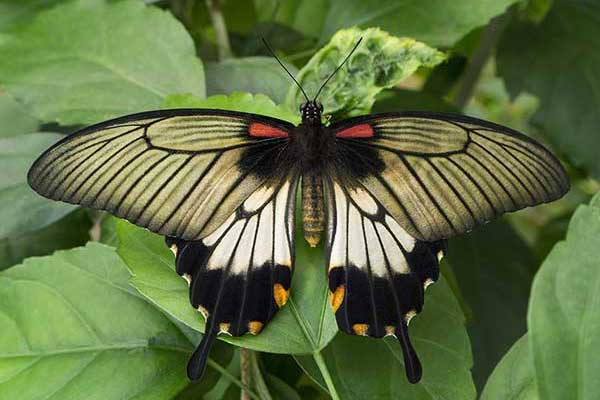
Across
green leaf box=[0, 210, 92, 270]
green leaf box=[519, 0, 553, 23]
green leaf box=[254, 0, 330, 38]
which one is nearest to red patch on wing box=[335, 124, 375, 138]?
green leaf box=[0, 210, 92, 270]

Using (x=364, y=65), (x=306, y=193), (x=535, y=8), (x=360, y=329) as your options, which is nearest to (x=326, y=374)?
(x=360, y=329)

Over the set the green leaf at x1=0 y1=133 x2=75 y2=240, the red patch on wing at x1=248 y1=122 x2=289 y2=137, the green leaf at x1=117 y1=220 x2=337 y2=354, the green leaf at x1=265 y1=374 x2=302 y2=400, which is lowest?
the green leaf at x1=265 y1=374 x2=302 y2=400

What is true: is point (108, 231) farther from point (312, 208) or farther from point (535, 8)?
point (535, 8)

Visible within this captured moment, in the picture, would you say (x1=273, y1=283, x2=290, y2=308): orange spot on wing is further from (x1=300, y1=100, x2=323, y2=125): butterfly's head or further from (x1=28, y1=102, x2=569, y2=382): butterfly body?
(x1=300, y1=100, x2=323, y2=125): butterfly's head

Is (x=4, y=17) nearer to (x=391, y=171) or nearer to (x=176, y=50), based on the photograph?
(x=176, y=50)

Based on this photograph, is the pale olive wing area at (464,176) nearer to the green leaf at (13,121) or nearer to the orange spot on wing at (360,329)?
the orange spot on wing at (360,329)

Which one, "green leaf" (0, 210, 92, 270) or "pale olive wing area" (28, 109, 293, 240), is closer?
"pale olive wing area" (28, 109, 293, 240)
